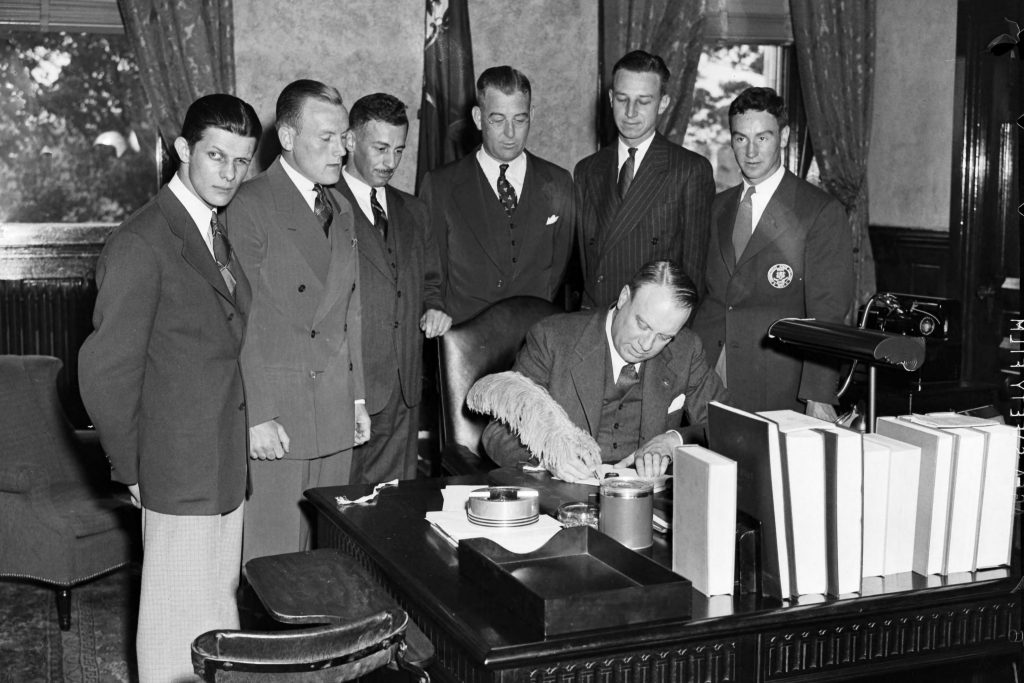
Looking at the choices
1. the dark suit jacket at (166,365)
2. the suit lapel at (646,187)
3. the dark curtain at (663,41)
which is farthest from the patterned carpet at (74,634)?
the dark curtain at (663,41)

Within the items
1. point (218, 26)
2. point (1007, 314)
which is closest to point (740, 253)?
point (1007, 314)

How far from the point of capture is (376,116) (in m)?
3.46

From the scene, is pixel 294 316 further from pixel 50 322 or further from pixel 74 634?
pixel 50 322

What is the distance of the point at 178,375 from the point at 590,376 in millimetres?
1033

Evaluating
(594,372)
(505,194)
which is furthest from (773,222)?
(594,372)

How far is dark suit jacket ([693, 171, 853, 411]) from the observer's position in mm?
3592

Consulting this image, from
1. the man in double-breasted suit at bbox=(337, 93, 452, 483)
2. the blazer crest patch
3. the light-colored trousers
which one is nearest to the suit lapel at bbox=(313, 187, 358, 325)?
the man in double-breasted suit at bbox=(337, 93, 452, 483)

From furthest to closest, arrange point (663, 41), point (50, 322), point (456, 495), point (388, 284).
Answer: point (663, 41) → point (50, 322) → point (388, 284) → point (456, 495)

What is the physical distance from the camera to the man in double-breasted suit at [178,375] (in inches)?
94.8

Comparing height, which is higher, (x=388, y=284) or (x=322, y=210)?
(x=322, y=210)

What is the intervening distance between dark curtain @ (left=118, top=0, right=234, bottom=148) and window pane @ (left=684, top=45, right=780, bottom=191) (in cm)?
262

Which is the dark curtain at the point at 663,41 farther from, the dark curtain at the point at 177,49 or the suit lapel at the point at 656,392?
the suit lapel at the point at 656,392

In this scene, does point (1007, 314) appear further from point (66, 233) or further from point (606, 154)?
point (66, 233)

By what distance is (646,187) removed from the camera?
12.1 feet
